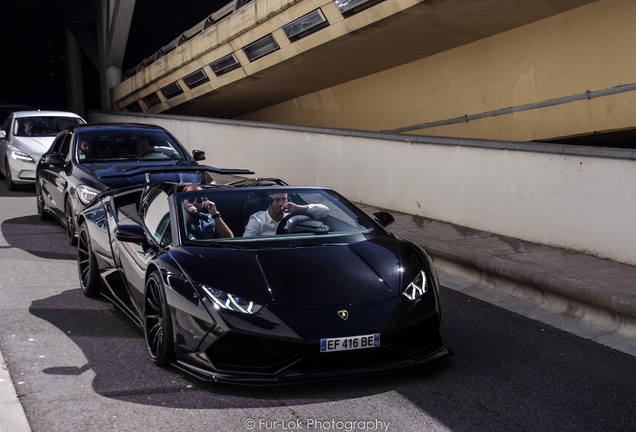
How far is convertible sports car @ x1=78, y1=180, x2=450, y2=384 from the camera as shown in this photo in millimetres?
4930

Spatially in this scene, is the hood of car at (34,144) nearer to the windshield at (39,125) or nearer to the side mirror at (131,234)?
the windshield at (39,125)

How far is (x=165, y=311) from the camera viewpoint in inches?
212

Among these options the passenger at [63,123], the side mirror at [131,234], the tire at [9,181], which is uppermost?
the passenger at [63,123]

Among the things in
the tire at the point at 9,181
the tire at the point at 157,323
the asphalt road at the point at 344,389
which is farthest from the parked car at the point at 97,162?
the tire at the point at 9,181

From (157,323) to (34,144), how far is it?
12.6 meters

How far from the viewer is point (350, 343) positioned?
194 inches

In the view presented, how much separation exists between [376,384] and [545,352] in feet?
5.05

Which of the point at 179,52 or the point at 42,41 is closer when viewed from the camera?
the point at 179,52

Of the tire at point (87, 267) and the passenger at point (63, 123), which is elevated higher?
the passenger at point (63, 123)

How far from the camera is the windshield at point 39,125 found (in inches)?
699

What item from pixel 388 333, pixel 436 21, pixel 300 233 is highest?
pixel 436 21

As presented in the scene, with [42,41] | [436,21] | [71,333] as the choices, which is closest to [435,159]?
[436,21]

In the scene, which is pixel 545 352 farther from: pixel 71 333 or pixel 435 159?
pixel 435 159

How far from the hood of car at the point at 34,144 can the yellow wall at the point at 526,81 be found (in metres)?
7.29
